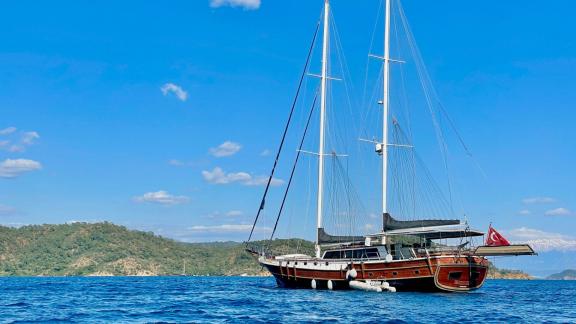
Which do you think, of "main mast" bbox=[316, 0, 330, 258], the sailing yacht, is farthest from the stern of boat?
"main mast" bbox=[316, 0, 330, 258]

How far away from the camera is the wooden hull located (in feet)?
197

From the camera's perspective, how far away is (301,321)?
39.7 m

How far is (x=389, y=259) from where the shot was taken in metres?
62.3

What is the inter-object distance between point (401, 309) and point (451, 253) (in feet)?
56.7

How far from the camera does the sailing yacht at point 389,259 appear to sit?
6044 cm

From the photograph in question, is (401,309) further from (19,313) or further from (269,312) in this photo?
(19,313)

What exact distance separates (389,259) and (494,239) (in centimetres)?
960

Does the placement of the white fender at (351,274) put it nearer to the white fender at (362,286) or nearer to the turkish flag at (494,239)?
the white fender at (362,286)

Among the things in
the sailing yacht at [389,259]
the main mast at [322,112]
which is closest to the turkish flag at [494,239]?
the sailing yacht at [389,259]

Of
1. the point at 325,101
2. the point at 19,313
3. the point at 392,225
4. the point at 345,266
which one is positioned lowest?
the point at 19,313

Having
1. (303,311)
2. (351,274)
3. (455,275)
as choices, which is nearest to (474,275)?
(455,275)

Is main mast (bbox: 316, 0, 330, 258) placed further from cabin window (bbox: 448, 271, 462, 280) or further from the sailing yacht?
cabin window (bbox: 448, 271, 462, 280)

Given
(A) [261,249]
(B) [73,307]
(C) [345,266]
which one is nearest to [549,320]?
(C) [345,266]

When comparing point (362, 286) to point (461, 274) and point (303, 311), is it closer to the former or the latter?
point (461, 274)
